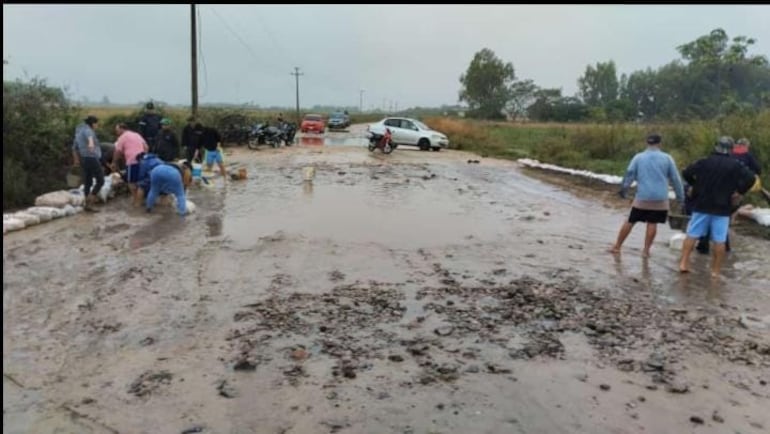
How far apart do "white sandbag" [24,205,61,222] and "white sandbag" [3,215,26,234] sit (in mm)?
487

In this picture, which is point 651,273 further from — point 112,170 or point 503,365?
point 112,170

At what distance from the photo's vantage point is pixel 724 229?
757 cm

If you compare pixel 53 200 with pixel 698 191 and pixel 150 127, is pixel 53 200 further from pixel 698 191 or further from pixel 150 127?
pixel 698 191

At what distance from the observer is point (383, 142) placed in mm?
28234

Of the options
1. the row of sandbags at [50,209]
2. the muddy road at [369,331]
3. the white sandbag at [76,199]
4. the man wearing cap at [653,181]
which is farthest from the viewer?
the white sandbag at [76,199]

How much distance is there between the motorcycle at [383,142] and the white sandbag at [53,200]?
1770 centimetres

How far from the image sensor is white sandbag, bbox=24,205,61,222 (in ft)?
33.6

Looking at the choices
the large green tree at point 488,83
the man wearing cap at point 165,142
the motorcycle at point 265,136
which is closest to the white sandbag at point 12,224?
the man wearing cap at point 165,142

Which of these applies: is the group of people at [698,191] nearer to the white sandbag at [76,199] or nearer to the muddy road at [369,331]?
the muddy road at [369,331]

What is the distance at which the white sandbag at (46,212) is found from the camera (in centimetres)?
1024

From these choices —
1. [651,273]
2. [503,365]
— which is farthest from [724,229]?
[503,365]

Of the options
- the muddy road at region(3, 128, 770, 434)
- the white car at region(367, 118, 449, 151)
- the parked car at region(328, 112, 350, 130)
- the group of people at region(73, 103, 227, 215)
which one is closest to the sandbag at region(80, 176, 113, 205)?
the group of people at region(73, 103, 227, 215)

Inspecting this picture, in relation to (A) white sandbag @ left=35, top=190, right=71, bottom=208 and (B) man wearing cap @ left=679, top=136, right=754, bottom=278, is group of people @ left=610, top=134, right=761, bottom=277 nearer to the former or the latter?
(B) man wearing cap @ left=679, top=136, right=754, bottom=278

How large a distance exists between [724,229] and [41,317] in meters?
7.10
